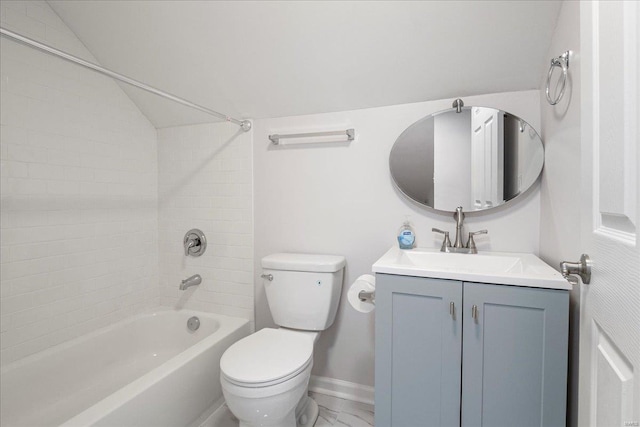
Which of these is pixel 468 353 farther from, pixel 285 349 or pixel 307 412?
pixel 307 412

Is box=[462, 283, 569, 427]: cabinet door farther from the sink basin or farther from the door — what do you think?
the door

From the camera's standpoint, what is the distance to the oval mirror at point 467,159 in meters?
1.51

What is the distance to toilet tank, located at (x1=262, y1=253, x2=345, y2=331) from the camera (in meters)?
1.67

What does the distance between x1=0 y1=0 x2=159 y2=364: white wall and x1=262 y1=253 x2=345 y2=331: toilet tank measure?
3.66 feet

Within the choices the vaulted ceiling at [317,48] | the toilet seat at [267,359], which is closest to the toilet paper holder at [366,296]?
the toilet seat at [267,359]

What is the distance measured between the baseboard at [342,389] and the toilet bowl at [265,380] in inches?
18.5

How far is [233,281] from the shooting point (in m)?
2.11

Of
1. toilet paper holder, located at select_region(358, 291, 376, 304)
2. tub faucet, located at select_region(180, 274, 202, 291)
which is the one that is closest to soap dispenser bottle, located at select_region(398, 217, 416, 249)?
toilet paper holder, located at select_region(358, 291, 376, 304)

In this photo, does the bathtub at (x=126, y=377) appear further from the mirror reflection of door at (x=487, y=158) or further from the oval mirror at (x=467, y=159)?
the mirror reflection of door at (x=487, y=158)

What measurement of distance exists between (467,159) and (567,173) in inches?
20.5

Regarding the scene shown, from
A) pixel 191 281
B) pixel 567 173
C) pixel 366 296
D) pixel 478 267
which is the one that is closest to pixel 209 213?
pixel 191 281

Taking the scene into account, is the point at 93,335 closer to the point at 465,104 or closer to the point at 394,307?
the point at 394,307

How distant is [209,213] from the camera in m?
2.17

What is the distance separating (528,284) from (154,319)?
7.42 feet
